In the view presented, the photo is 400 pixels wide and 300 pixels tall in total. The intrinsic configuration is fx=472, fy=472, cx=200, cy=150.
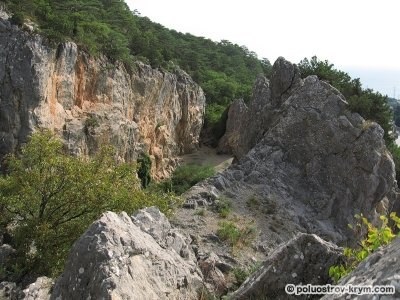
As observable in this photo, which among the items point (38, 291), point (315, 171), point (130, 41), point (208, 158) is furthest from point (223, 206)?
point (208, 158)

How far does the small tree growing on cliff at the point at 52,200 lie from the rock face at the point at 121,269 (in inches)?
179

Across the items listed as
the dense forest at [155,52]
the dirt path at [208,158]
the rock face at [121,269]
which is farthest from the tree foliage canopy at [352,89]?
the dirt path at [208,158]

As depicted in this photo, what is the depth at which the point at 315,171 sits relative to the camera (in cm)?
1731

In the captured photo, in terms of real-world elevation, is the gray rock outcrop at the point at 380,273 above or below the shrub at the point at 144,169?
above

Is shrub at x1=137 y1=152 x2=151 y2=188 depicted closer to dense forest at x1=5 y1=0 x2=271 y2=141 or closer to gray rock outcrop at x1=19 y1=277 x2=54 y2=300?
dense forest at x1=5 y1=0 x2=271 y2=141

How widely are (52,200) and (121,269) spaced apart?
688 centimetres

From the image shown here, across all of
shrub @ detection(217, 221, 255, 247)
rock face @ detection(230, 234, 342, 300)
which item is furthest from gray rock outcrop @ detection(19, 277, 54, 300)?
shrub @ detection(217, 221, 255, 247)

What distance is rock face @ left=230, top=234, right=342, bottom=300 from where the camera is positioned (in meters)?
7.33

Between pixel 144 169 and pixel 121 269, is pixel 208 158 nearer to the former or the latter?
pixel 144 169

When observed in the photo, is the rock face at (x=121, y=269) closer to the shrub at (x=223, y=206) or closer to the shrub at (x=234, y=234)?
the shrub at (x=234, y=234)

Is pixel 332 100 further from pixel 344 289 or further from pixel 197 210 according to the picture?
pixel 344 289

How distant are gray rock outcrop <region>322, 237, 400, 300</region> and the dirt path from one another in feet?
147

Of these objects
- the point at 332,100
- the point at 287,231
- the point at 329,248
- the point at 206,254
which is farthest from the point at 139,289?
the point at 332,100

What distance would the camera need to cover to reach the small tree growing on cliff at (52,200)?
12148 mm
